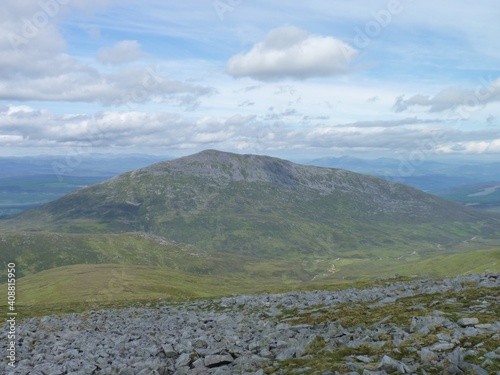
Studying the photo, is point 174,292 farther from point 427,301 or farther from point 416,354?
point 416,354

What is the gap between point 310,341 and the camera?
24.2 metres

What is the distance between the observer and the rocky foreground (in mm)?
18500

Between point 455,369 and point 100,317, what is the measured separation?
4709 cm

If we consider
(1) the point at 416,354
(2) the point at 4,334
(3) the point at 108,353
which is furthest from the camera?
(2) the point at 4,334

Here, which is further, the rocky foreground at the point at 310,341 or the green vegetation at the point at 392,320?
the green vegetation at the point at 392,320

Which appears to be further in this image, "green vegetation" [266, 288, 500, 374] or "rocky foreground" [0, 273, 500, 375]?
"green vegetation" [266, 288, 500, 374]

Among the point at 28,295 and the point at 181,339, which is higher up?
the point at 181,339

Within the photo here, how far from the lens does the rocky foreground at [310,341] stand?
1850 cm

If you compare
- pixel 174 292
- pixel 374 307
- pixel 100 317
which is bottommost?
pixel 174 292

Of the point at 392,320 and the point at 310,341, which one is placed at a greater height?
the point at 392,320

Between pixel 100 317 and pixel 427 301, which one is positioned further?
pixel 100 317

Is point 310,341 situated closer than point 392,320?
Yes

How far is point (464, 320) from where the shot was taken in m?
22.9

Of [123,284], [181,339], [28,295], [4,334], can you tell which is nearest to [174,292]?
[123,284]
